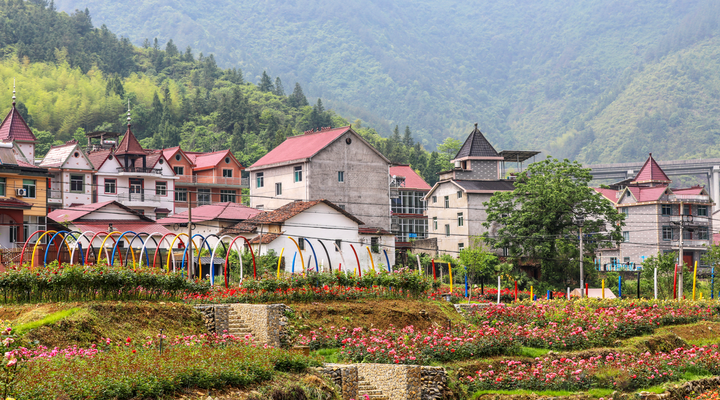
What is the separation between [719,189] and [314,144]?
238 ft

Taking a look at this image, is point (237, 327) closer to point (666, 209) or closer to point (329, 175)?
point (329, 175)

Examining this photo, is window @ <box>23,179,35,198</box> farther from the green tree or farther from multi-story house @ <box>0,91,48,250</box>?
the green tree

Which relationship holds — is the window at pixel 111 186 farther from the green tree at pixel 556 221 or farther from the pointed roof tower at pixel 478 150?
the green tree at pixel 556 221

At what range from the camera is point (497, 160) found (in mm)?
66500

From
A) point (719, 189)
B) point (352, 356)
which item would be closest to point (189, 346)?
point (352, 356)

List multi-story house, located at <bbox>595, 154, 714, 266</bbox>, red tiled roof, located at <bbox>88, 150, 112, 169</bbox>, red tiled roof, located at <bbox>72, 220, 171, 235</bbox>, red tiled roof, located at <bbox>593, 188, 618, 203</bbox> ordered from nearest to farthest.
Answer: red tiled roof, located at <bbox>72, 220, 171, 235</bbox> → multi-story house, located at <bbox>595, 154, 714, 266</bbox> → red tiled roof, located at <bbox>88, 150, 112, 169</bbox> → red tiled roof, located at <bbox>593, 188, 618, 203</bbox>

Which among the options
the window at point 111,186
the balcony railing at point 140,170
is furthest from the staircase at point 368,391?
the balcony railing at point 140,170

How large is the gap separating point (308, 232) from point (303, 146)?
13.5 m

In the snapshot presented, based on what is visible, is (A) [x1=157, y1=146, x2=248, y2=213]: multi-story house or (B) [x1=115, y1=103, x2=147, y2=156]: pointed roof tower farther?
(A) [x1=157, y1=146, x2=248, y2=213]: multi-story house

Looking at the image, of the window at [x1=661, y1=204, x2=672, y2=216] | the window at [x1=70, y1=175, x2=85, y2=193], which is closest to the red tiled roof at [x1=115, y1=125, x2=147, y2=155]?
the window at [x1=70, y1=175, x2=85, y2=193]

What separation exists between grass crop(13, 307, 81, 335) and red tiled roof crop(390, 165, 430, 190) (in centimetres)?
5944

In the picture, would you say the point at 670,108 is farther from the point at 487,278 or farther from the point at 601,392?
the point at 601,392

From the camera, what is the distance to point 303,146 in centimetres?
6016

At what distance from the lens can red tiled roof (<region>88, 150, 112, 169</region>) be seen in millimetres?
68531
